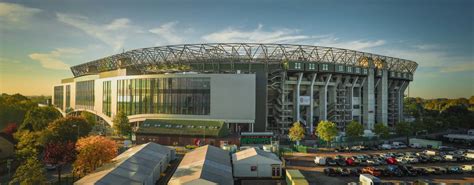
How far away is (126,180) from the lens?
24453mm

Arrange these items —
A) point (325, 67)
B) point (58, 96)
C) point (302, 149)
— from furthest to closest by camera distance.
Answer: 1. point (58, 96)
2. point (325, 67)
3. point (302, 149)

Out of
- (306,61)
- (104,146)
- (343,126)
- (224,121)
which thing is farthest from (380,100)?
(104,146)

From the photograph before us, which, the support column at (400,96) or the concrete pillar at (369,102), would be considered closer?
the concrete pillar at (369,102)

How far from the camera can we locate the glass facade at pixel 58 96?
9969cm

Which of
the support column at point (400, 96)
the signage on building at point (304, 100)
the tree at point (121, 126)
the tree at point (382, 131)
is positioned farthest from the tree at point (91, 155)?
the support column at point (400, 96)

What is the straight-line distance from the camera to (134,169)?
89.1 ft

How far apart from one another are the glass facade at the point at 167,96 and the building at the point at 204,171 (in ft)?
87.6

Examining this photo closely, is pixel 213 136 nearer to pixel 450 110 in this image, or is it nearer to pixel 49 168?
pixel 49 168

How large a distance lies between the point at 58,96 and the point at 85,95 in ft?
89.3

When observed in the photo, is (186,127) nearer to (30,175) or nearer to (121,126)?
(121,126)

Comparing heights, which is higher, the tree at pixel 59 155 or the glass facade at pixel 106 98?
the glass facade at pixel 106 98

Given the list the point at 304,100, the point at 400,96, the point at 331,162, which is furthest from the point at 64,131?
the point at 400,96

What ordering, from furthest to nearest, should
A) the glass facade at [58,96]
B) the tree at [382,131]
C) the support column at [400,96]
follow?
the glass facade at [58,96] < the support column at [400,96] < the tree at [382,131]

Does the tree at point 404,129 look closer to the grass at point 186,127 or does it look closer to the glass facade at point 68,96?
the grass at point 186,127
